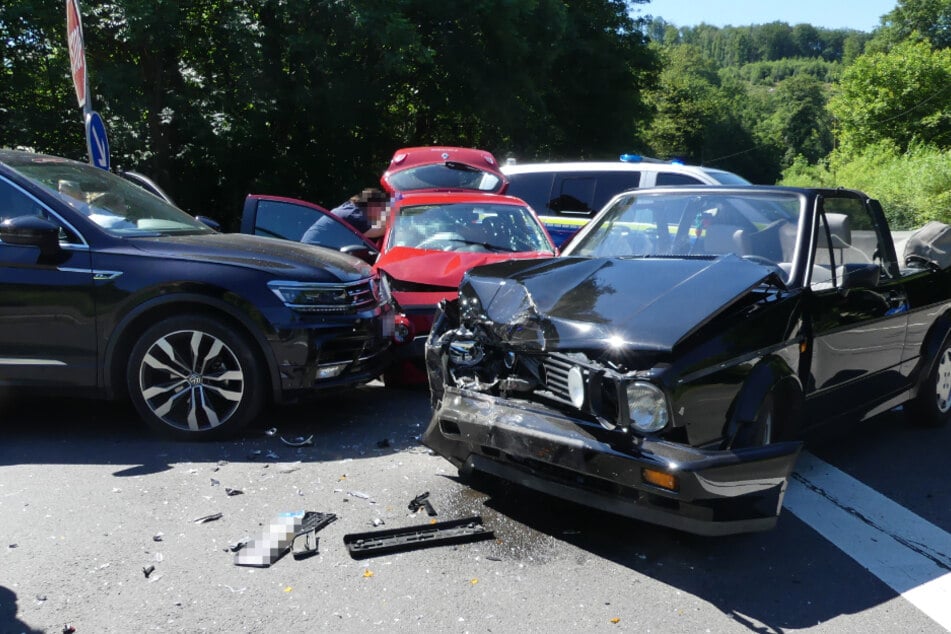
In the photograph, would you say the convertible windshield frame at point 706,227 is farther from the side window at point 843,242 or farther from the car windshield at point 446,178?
the car windshield at point 446,178

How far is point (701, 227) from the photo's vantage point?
5.11 m

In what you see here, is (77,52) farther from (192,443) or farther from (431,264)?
(192,443)

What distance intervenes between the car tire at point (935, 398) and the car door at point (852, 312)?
1.75ft

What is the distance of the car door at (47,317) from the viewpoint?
5.21 meters

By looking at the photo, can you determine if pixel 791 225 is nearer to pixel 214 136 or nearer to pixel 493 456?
pixel 493 456

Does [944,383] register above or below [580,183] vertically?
below

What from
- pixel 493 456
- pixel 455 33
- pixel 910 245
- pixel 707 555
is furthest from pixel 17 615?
pixel 455 33

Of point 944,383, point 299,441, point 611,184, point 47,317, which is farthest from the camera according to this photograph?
point 611,184

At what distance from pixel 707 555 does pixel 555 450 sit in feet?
3.20

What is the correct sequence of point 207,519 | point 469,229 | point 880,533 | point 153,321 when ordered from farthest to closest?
point 469,229, point 153,321, point 880,533, point 207,519

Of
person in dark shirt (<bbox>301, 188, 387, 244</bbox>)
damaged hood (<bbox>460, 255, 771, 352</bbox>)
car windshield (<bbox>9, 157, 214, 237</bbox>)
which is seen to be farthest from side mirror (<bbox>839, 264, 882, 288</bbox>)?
person in dark shirt (<bbox>301, 188, 387, 244</bbox>)

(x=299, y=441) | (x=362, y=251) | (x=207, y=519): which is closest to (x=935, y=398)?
(x=299, y=441)

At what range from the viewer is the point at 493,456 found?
157 inches

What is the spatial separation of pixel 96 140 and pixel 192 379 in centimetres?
380
